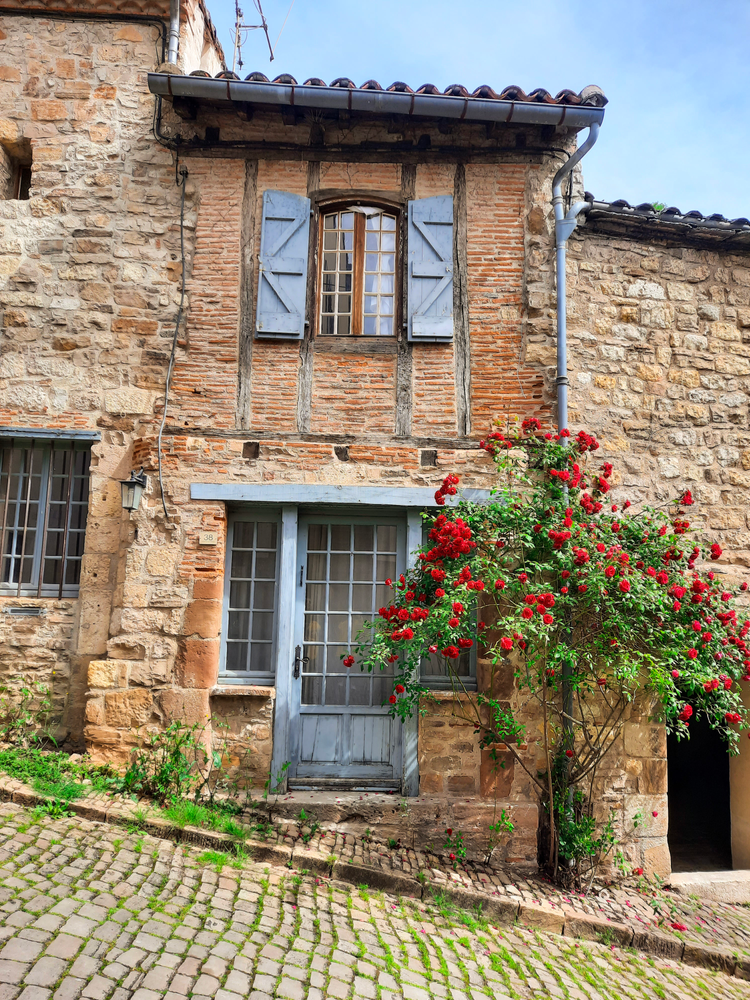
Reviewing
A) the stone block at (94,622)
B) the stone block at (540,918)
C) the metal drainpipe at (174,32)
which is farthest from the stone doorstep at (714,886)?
the metal drainpipe at (174,32)

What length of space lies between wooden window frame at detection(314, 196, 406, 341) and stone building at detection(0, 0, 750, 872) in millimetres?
32

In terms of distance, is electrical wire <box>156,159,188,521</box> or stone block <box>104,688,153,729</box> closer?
stone block <box>104,688,153,729</box>

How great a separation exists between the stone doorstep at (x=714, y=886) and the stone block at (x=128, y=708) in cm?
432

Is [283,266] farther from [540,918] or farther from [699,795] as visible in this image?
[699,795]

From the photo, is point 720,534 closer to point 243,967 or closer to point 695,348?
point 695,348

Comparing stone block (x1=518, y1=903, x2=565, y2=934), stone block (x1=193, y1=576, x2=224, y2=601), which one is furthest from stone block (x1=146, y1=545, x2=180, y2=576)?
stone block (x1=518, y1=903, x2=565, y2=934)

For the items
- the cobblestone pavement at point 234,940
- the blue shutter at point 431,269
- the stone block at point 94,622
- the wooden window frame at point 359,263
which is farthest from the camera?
the wooden window frame at point 359,263

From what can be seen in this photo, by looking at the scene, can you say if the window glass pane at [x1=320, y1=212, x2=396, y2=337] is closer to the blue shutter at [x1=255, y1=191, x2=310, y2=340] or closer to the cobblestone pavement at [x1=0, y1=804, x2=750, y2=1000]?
the blue shutter at [x1=255, y1=191, x2=310, y2=340]

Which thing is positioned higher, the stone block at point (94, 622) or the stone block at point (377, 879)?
the stone block at point (94, 622)

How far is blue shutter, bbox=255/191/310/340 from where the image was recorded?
216 inches

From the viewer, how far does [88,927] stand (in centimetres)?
309

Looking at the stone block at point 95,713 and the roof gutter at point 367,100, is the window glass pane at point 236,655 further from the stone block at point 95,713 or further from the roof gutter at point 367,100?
the roof gutter at point 367,100

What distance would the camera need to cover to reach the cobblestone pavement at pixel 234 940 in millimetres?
2891

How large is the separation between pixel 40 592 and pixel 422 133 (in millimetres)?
5097
